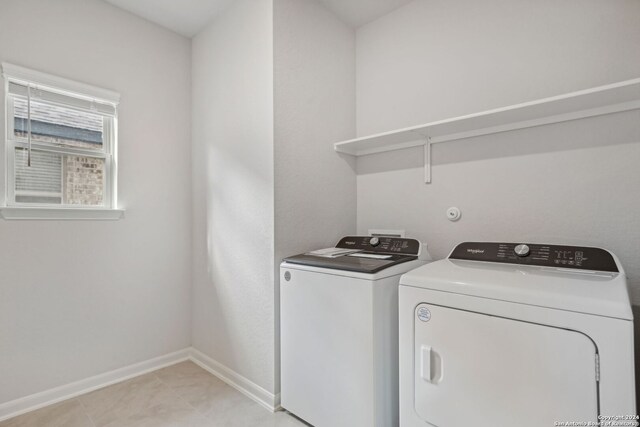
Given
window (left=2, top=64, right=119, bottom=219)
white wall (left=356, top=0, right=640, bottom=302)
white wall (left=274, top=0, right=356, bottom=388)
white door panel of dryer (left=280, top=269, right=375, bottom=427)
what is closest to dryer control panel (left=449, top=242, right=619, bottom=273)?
white wall (left=356, top=0, right=640, bottom=302)

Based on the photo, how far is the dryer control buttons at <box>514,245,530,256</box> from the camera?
4.88 feet

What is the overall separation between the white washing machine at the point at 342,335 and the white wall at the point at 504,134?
1.52ft

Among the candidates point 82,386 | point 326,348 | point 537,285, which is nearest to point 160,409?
point 82,386

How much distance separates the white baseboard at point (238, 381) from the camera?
189cm

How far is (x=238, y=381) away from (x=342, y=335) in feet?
3.41

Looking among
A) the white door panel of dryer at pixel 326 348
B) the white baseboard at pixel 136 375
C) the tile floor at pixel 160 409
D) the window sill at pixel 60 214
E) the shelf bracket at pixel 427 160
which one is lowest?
the tile floor at pixel 160 409

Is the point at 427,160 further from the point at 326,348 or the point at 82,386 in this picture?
the point at 82,386

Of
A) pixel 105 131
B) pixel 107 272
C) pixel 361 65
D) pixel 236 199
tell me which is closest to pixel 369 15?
pixel 361 65

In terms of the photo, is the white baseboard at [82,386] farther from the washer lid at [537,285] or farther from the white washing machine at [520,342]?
the washer lid at [537,285]

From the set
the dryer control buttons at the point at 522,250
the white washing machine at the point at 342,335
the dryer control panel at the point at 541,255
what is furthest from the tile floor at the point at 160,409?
the dryer control buttons at the point at 522,250

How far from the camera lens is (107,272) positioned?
218cm

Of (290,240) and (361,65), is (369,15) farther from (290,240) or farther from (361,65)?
(290,240)

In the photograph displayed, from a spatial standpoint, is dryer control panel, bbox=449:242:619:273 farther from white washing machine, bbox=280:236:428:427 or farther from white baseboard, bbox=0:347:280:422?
white baseboard, bbox=0:347:280:422

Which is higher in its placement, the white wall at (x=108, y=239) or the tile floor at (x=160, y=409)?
the white wall at (x=108, y=239)
